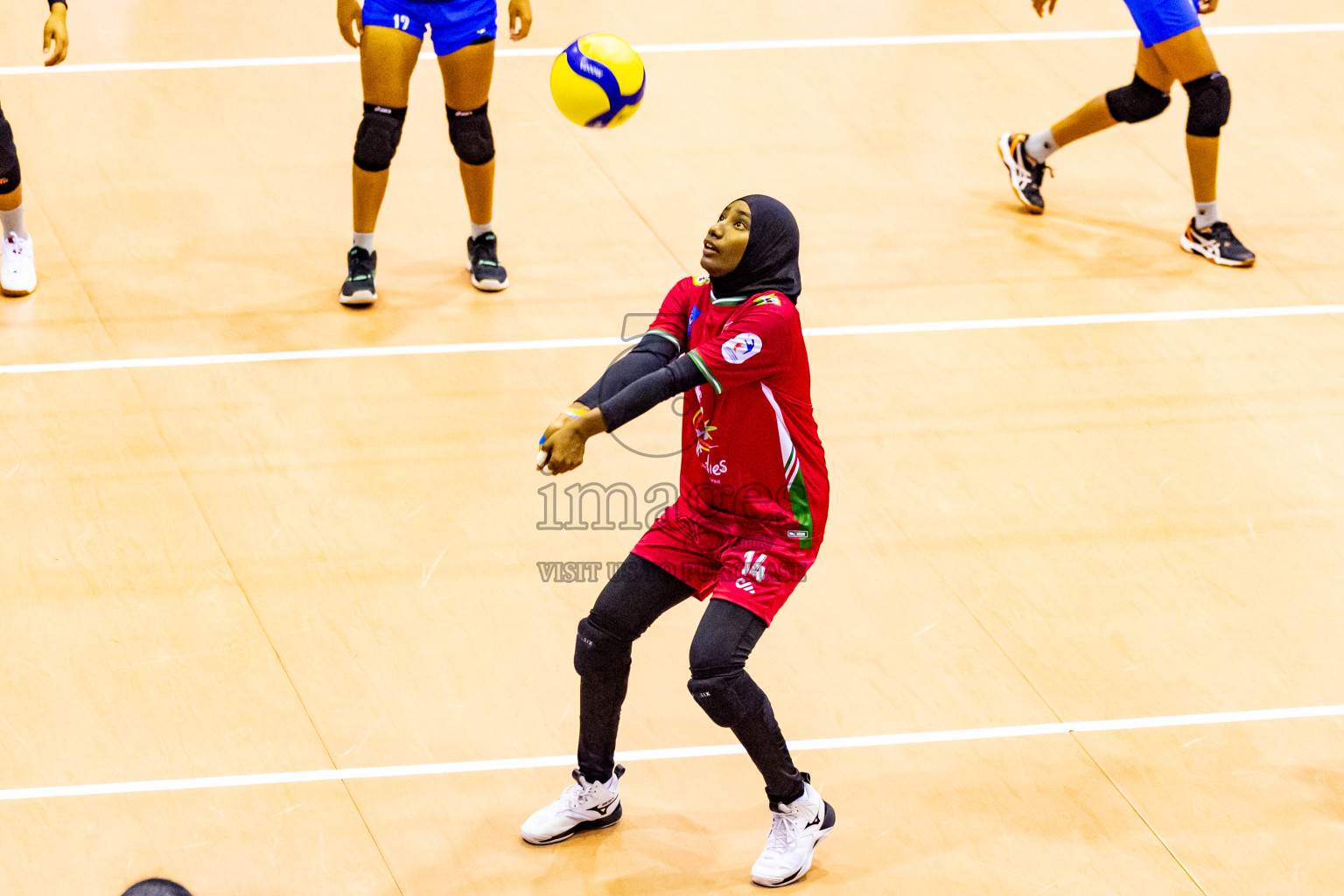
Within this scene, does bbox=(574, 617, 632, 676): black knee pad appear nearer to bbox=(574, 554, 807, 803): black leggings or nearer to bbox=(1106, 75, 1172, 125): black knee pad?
bbox=(574, 554, 807, 803): black leggings

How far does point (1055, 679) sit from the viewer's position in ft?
16.9

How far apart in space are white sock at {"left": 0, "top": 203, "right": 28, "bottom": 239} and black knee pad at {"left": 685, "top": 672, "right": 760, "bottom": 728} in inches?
161

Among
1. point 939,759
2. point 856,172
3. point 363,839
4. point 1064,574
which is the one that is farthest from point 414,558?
point 856,172

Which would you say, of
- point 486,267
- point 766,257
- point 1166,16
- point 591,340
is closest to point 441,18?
point 486,267

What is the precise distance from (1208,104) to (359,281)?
3983 mm

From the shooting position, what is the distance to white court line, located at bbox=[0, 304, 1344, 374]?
6.33 meters

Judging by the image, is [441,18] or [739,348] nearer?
[739,348]

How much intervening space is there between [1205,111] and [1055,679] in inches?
131

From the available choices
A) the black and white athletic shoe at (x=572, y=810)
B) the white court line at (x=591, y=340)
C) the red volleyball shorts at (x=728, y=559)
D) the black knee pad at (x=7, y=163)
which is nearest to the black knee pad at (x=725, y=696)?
the red volleyball shorts at (x=728, y=559)

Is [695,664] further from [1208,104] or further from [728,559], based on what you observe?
[1208,104]

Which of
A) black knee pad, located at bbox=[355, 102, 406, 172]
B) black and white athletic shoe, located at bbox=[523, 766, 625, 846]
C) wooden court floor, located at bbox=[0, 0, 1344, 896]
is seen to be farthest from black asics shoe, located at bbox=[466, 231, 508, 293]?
black and white athletic shoe, located at bbox=[523, 766, 625, 846]

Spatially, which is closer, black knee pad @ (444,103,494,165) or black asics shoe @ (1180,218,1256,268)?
black knee pad @ (444,103,494,165)

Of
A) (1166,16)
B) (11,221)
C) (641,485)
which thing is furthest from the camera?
(1166,16)

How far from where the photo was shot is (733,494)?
4.23 m
